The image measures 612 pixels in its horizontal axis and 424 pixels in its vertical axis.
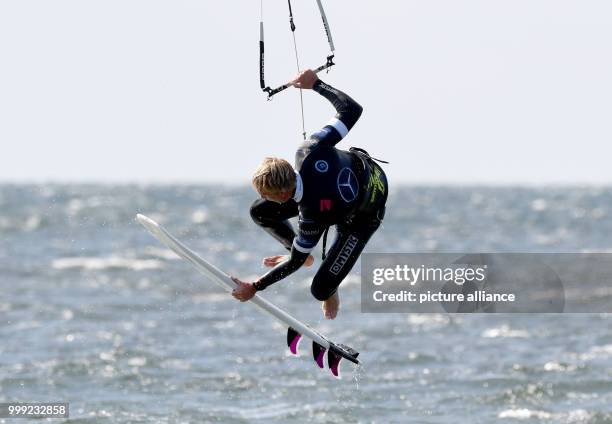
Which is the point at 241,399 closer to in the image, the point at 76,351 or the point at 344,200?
the point at 76,351

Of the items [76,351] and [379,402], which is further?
[76,351]

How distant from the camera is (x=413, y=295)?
24.4 metres

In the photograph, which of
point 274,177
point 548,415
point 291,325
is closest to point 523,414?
point 548,415

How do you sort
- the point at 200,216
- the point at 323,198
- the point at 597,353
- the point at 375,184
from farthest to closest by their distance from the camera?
1. the point at 200,216
2. the point at 597,353
3. the point at 375,184
4. the point at 323,198

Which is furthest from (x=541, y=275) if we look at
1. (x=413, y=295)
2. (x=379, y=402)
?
(x=379, y=402)

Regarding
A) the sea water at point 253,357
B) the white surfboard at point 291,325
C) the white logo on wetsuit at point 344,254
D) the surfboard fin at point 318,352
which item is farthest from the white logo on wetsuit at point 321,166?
the sea water at point 253,357

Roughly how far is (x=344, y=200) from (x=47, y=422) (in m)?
5.01

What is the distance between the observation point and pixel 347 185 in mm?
9055

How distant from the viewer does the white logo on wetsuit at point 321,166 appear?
8.90 meters

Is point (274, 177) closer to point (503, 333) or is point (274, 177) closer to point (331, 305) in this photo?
point (331, 305)

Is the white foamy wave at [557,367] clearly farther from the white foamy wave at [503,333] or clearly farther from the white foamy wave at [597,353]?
the white foamy wave at [503,333]

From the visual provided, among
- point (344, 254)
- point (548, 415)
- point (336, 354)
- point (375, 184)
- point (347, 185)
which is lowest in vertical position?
point (548, 415)

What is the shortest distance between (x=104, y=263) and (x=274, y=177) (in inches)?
868

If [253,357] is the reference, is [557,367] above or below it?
below
